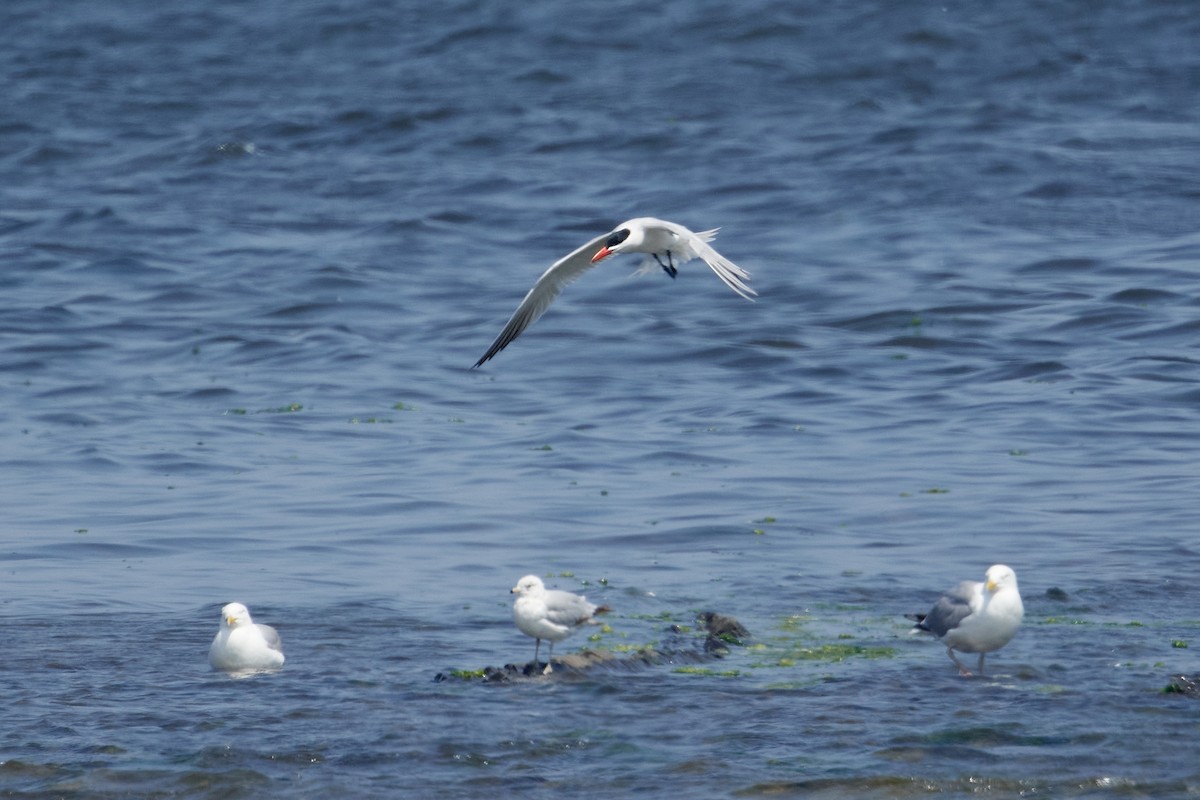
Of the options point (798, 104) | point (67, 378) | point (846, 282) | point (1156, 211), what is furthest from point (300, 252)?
point (1156, 211)

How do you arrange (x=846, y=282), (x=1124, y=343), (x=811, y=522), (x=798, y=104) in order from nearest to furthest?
(x=811, y=522)
(x=1124, y=343)
(x=846, y=282)
(x=798, y=104)

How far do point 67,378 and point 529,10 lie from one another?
61.4 feet

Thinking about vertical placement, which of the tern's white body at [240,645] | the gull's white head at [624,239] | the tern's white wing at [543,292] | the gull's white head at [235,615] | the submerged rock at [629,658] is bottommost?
the submerged rock at [629,658]

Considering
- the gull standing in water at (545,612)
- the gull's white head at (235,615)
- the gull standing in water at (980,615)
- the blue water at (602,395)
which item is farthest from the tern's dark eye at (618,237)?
the gull's white head at (235,615)

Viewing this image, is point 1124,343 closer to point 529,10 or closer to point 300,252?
point 300,252

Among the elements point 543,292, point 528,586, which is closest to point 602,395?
point 543,292

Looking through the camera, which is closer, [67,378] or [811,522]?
[811,522]

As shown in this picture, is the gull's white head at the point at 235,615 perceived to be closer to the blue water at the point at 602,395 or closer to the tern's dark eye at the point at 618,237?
the blue water at the point at 602,395

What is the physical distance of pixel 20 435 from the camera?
15930 mm

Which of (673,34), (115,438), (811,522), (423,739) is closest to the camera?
(423,739)

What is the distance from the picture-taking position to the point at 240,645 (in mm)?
8914

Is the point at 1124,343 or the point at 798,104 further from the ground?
the point at 798,104

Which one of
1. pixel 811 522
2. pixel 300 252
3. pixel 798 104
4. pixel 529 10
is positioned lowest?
pixel 811 522

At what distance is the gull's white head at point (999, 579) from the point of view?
29.0 feet
